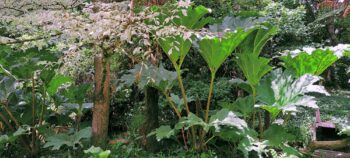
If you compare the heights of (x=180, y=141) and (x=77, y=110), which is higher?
(x=77, y=110)

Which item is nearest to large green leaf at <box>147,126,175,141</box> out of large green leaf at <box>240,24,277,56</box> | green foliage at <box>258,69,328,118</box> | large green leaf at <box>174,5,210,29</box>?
green foliage at <box>258,69,328,118</box>

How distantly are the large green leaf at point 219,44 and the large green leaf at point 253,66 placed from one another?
0.18 m

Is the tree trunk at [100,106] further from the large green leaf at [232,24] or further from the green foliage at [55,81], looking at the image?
the large green leaf at [232,24]

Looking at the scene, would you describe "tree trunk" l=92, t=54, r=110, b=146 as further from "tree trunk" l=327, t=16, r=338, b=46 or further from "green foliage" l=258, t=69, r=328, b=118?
"tree trunk" l=327, t=16, r=338, b=46

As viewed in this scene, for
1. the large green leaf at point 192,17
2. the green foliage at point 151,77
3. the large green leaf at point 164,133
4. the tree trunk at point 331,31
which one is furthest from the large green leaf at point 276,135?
the tree trunk at point 331,31

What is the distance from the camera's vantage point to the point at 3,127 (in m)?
3.40

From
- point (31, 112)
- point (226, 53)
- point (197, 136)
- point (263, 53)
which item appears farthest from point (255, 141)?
point (263, 53)

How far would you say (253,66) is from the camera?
2947 mm

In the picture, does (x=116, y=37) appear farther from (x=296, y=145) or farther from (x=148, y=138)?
(x=296, y=145)

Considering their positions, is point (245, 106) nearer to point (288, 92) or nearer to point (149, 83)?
point (288, 92)

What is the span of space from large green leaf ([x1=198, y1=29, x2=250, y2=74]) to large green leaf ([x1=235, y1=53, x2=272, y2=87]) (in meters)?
0.18

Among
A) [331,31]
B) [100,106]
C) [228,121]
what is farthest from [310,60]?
[331,31]

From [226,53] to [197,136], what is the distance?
34.0 inches

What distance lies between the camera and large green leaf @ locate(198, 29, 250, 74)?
2.77m
